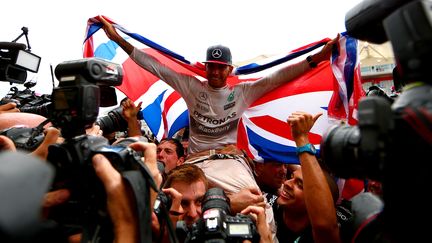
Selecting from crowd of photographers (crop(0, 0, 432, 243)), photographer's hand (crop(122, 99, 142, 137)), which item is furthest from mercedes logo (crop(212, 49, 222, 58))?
crowd of photographers (crop(0, 0, 432, 243))

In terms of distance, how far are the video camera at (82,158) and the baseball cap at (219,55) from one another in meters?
2.08

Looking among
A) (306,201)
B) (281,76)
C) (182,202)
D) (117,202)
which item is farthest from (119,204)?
(281,76)

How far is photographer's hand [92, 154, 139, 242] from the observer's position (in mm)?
1077

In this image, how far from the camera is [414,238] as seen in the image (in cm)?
81

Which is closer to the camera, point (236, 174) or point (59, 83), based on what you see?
point (59, 83)

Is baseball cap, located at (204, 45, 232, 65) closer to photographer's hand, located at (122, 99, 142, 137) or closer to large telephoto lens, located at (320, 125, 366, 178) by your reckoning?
photographer's hand, located at (122, 99, 142, 137)

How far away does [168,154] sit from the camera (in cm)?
361

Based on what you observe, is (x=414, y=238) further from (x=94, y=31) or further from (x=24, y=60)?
(x=94, y=31)

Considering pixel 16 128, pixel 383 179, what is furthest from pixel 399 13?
pixel 16 128

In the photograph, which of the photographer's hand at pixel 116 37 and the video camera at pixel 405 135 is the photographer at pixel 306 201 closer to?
the video camera at pixel 405 135

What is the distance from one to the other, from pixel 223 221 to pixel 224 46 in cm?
211

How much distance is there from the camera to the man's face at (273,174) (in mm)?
3477

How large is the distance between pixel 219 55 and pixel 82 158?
7.44ft

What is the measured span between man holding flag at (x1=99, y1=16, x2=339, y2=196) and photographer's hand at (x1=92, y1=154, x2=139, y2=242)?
199 centimetres
